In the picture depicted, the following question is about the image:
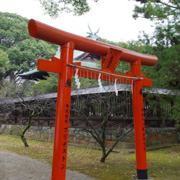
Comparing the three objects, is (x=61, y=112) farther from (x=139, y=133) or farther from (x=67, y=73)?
(x=139, y=133)

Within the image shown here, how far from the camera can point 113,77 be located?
471 centimetres

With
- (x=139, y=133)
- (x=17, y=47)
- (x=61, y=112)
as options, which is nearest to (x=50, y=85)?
(x=17, y=47)

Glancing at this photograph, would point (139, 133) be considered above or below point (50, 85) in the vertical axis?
below

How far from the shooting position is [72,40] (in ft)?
13.0

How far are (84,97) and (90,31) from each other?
11.3 meters

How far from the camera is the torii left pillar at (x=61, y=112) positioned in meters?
3.53

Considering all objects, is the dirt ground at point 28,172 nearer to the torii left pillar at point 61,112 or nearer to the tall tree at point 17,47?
the torii left pillar at point 61,112

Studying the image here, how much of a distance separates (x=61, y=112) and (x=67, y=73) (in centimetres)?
75

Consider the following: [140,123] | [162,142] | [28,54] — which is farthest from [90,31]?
[140,123]

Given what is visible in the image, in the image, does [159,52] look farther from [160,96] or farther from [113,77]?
[113,77]

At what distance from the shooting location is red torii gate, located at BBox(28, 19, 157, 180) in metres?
3.55

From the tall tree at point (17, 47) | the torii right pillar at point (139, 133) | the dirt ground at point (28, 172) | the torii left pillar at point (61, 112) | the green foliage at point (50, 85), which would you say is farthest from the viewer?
the tall tree at point (17, 47)

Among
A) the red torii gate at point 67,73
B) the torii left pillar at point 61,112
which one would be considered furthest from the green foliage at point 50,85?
the torii left pillar at point 61,112

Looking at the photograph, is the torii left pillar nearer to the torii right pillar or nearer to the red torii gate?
the red torii gate
